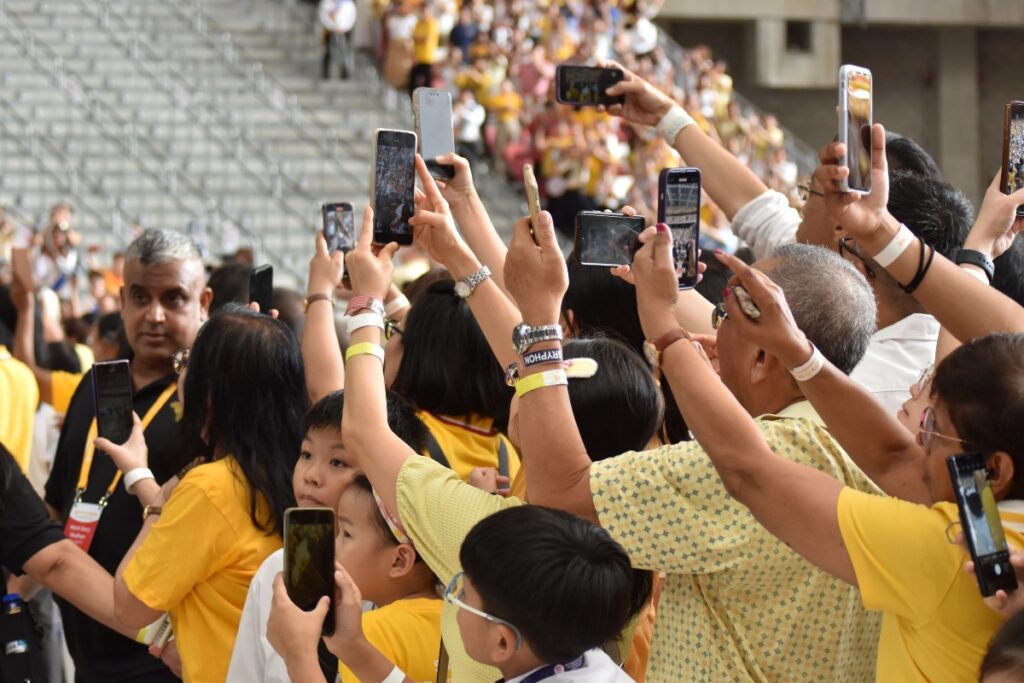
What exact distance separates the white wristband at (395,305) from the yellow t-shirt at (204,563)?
0.97 m

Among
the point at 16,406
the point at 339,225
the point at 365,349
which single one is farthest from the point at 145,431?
the point at 365,349

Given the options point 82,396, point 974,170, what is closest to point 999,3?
point 974,170

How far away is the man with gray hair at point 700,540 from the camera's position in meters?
2.09

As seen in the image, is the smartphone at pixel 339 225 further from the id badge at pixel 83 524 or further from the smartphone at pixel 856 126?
the smartphone at pixel 856 126

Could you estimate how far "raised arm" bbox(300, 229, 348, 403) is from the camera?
336cm

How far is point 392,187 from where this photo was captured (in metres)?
2.70

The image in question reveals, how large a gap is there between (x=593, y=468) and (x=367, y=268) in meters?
0.66

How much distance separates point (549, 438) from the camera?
2.12 metres

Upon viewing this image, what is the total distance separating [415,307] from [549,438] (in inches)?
40.5

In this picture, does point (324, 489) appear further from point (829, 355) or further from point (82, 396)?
point (82, 396)

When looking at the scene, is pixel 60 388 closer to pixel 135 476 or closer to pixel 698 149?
pixel 135 476

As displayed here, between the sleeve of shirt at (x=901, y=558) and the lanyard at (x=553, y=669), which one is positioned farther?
the lanyard at (x=553, y=669)

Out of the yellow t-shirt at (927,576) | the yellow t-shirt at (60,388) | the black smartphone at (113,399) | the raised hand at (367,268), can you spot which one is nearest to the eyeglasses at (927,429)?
the yellow t-shirt at (927,576)

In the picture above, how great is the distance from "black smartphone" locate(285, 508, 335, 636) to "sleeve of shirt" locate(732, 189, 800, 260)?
5.56 feet
